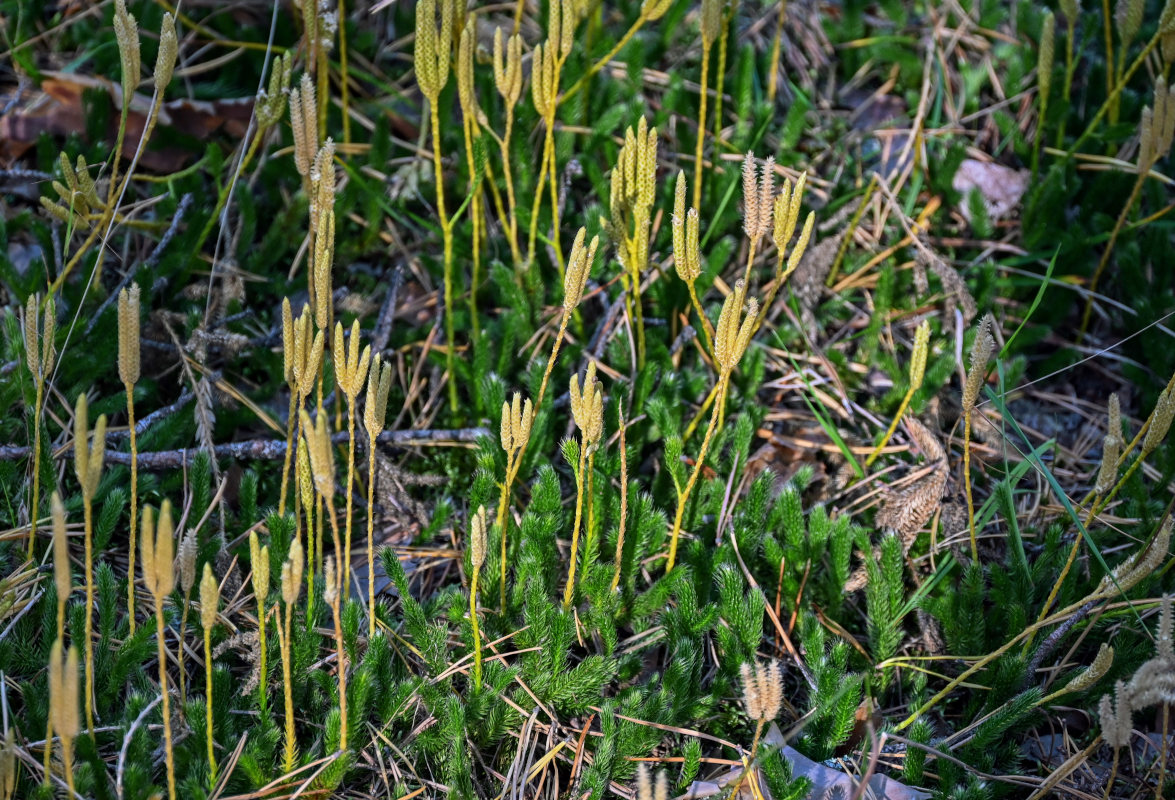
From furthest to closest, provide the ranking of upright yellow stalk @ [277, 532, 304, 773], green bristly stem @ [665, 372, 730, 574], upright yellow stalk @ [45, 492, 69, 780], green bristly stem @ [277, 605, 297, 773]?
1. green bristly stem @ [665, 372, 730, 574]
2. green bristly stem @ [277, 605, 297, 773]
3. upright yellow stalk @ [277, 532, 304, 773]
4. upright yellow stalk @ [45, 492, 69, 780]

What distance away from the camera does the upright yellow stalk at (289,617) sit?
1.60 metres

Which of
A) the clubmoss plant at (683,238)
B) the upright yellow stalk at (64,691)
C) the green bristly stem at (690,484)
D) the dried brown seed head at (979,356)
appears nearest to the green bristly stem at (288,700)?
the upright yellow stalk at (64,691)

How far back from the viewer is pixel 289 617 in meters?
1.71

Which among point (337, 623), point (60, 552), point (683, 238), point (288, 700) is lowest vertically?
point (288, 700)

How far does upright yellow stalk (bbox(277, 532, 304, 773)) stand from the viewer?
1604 mm

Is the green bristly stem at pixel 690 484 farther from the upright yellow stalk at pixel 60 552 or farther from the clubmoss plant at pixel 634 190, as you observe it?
the upright yellow stalk at pixel 60 552

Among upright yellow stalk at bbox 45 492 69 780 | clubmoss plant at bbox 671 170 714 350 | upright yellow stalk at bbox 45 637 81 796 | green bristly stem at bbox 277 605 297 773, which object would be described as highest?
clubmoss plant at bbox 671 170 714 350

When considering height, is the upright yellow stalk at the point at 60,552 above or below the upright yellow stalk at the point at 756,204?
below

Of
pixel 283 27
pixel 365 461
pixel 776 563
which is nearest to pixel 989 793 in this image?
pixel 776 563

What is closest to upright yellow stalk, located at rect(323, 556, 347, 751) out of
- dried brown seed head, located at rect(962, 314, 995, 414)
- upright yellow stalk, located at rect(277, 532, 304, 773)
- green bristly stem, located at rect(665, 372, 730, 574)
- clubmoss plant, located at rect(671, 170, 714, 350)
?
upright yellow stalk, located at rect(277, 532, 304, 773)

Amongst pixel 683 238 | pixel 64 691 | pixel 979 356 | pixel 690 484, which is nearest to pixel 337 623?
pixel 64 691

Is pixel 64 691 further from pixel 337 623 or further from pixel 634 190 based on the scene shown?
pixel 634 190

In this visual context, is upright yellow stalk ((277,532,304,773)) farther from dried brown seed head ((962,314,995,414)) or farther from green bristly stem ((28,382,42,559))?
dried brown seed head ((962,314,995,414))

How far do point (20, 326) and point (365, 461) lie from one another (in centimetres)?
93
